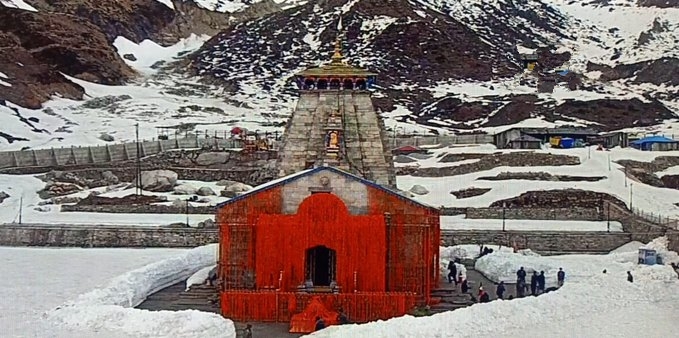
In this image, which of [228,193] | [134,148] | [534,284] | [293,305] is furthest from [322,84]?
[134,148]

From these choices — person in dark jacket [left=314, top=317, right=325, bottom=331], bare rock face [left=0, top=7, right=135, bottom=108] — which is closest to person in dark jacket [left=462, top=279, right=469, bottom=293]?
person in dark jacket [left=314, top=317, right=325, bottom=331]

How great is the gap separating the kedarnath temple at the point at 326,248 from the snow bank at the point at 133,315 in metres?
1.91

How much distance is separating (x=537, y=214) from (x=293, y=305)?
18.2m

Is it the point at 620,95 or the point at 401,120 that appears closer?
the point at 401,120

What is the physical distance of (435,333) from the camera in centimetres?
1762

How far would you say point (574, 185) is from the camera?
41156mm

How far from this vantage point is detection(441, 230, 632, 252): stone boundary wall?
31.0 metres

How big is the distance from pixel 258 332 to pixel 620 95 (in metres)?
88.2

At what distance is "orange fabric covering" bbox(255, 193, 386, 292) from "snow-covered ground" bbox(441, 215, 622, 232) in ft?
40.1

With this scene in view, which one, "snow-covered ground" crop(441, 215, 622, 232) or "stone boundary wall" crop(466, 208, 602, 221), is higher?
"stone boundary wall" crop(466, 208, 602, 221)

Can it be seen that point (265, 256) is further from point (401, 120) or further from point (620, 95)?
point (620, 95)

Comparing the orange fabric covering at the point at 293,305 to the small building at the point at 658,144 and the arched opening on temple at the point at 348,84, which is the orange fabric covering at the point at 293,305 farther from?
the small building at the point at 658,144

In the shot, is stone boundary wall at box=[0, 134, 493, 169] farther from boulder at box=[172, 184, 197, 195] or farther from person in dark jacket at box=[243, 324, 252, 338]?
person in dark jacket at box=[243, 324, 252, 338]

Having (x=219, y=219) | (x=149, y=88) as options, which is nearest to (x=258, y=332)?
(x=219, y=219)
